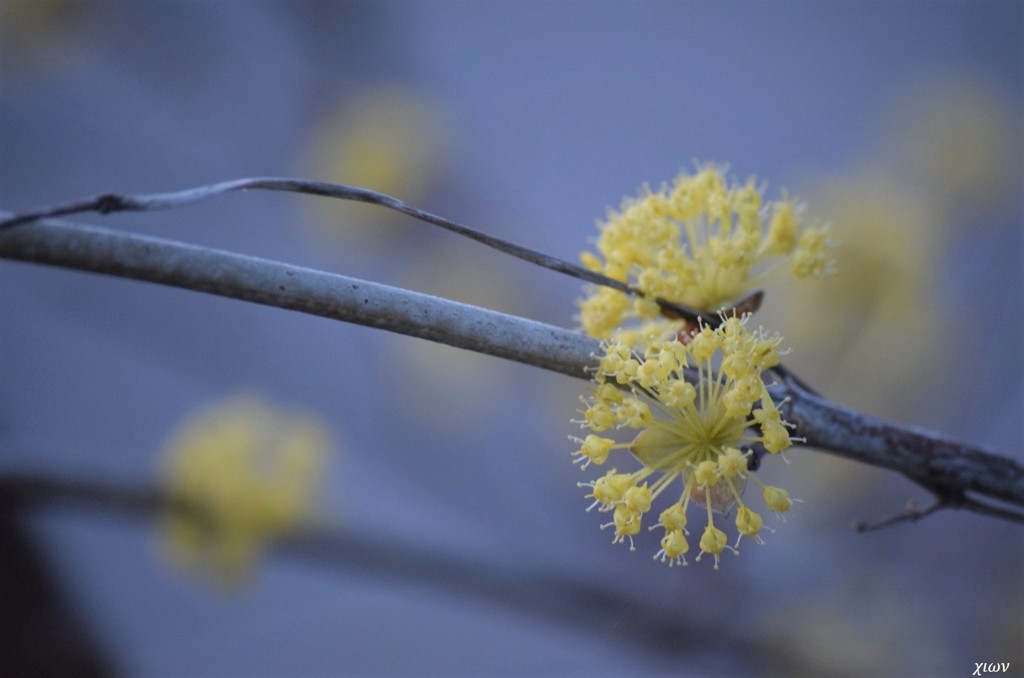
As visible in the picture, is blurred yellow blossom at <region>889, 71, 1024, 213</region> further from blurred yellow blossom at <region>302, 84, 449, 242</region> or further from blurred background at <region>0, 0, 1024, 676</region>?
blurred yellow blossom at <region>302, 84, 449, 242</region>

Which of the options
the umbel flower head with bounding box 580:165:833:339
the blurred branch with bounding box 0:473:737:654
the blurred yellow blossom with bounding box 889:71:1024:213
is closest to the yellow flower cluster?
the blurred branch with bounding box 0:473:737:654

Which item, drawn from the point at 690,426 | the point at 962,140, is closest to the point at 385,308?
the point at 690,426

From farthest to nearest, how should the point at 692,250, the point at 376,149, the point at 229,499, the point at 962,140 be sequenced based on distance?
1. the point at 376,149
2. the point at 962,140
3. the point at 229,499
4. the point at 692,250

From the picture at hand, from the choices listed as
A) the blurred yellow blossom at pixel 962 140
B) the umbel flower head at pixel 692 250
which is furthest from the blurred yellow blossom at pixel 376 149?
the umbel flower head at pixel 692 250

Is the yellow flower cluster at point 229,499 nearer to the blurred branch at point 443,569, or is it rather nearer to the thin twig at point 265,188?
the blurred branch at point 443,569

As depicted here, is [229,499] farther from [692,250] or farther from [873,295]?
[873,295]

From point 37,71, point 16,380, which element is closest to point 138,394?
point 16,380
